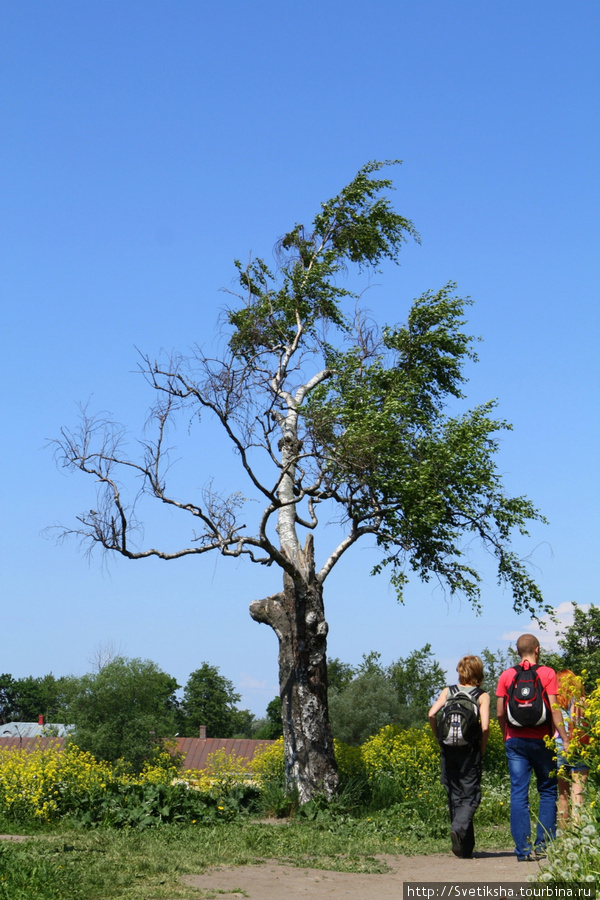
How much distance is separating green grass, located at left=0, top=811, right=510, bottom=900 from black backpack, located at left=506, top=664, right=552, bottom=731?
6.30 ft

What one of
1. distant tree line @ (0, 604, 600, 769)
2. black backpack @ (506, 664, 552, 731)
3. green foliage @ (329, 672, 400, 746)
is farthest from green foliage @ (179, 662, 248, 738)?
black backpack @ (506, 664, 552, 731)

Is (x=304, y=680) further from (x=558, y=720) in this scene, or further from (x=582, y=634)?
(x=582, y=634)

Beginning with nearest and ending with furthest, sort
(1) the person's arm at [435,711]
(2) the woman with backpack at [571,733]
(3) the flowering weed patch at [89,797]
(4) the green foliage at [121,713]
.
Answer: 1. (2) the woman with backpack at [571,733]
2. (1) the person's arm at [435,711]
3. (3) the flowering weed patch at [89,797]
4. (4) the green foliage at [121,713]

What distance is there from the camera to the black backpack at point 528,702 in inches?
273

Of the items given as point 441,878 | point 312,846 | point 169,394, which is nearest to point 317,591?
point 169,394

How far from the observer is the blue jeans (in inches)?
275

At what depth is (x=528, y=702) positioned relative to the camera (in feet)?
22.8

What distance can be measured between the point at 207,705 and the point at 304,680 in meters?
69.4

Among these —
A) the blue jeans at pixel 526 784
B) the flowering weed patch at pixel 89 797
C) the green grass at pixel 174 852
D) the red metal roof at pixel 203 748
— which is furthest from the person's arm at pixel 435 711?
the red metal roof at pixel 203 748

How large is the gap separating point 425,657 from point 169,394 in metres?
36.3

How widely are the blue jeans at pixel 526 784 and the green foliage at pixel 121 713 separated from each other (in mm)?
47325

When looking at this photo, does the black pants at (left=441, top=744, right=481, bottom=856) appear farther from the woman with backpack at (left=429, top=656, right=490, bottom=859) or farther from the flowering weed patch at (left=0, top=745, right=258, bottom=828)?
the flowering weed patch at (left=0, top=745, right=258, bottom=828)

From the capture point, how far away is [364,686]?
45.5 metres

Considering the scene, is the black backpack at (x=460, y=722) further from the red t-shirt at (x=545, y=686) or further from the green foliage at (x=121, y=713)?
the green foliage at (x=121, y=713)
